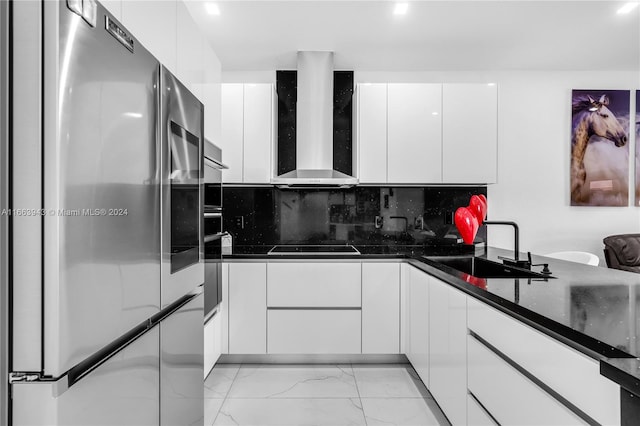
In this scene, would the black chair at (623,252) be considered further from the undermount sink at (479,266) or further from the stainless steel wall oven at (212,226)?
the stainless steel wall oven at (212,226)

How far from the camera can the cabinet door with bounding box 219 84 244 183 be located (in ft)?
9.12

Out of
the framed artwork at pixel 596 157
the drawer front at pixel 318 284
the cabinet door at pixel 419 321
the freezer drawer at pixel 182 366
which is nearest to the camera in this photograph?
the freezer drawer at pixel 182 366

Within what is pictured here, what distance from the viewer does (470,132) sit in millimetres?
2842

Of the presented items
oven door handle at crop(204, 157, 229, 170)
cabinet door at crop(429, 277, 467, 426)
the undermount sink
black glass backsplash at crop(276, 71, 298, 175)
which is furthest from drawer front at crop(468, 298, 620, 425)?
black glass backsplash at crop(276, 71, 298, 175)

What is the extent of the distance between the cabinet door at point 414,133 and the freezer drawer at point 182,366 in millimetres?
1905

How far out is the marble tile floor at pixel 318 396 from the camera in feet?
6.46

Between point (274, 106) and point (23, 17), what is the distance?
223cm

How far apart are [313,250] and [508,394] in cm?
183

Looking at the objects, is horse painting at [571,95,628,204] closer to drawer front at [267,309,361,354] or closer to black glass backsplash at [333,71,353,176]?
black glass backsplash at [333,71,353,176]

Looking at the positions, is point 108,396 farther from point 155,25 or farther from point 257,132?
point 257,132

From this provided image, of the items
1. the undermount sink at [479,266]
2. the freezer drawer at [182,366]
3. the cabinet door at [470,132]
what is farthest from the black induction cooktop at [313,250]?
the freezer drawer at [182,366]

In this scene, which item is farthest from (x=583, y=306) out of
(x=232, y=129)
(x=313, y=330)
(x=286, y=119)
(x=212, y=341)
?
(x=286, y=119)

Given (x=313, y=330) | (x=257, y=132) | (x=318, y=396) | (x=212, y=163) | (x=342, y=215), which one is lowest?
(x=318, y=396)

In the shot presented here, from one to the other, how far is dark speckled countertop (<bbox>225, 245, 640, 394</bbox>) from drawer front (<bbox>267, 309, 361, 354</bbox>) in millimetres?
925
